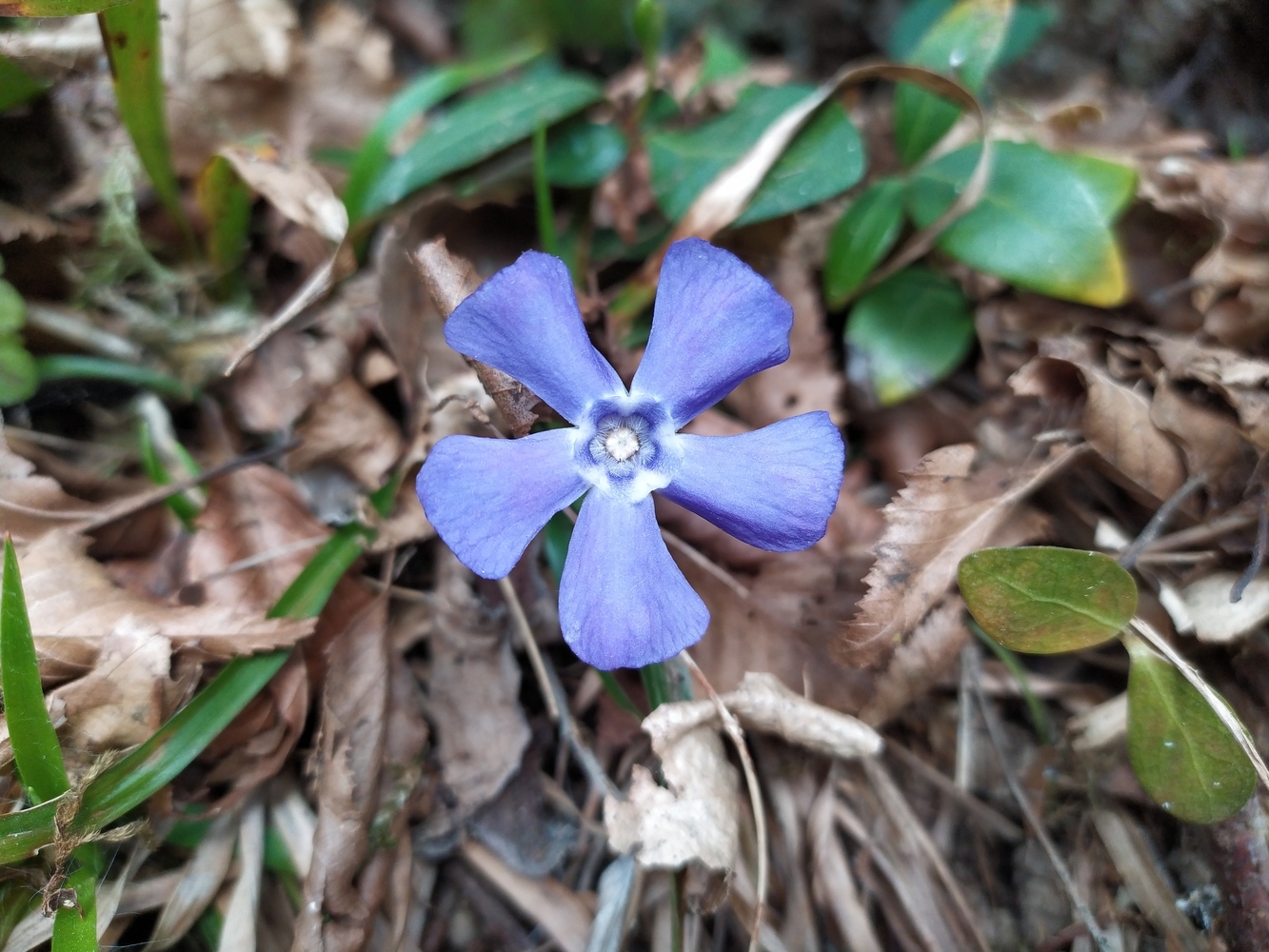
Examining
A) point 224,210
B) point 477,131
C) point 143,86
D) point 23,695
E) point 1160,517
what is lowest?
point 1160,517

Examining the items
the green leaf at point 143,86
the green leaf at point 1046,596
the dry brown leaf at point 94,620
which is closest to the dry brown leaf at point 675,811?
the green leaf at point 1046,596

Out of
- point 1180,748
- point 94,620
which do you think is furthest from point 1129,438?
point 94,620

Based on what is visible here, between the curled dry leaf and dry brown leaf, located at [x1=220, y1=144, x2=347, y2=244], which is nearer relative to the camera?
the curled dry leaf

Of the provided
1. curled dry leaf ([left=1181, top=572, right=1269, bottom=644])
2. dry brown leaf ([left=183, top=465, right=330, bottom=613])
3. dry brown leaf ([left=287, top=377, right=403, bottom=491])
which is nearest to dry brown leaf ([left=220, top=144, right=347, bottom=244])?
dry brown leaf ([left=287, top=377, right=403, bottom=491])

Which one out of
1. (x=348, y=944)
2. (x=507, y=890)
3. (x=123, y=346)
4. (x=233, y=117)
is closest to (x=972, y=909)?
(x=507, y=890)

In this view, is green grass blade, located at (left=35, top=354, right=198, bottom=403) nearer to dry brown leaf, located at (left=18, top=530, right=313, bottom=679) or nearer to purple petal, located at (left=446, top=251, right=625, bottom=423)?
dry brown leaf, located at (left=18, top=530, right=313, bottom=679)

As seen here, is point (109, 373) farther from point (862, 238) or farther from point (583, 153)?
point (862, 238)
